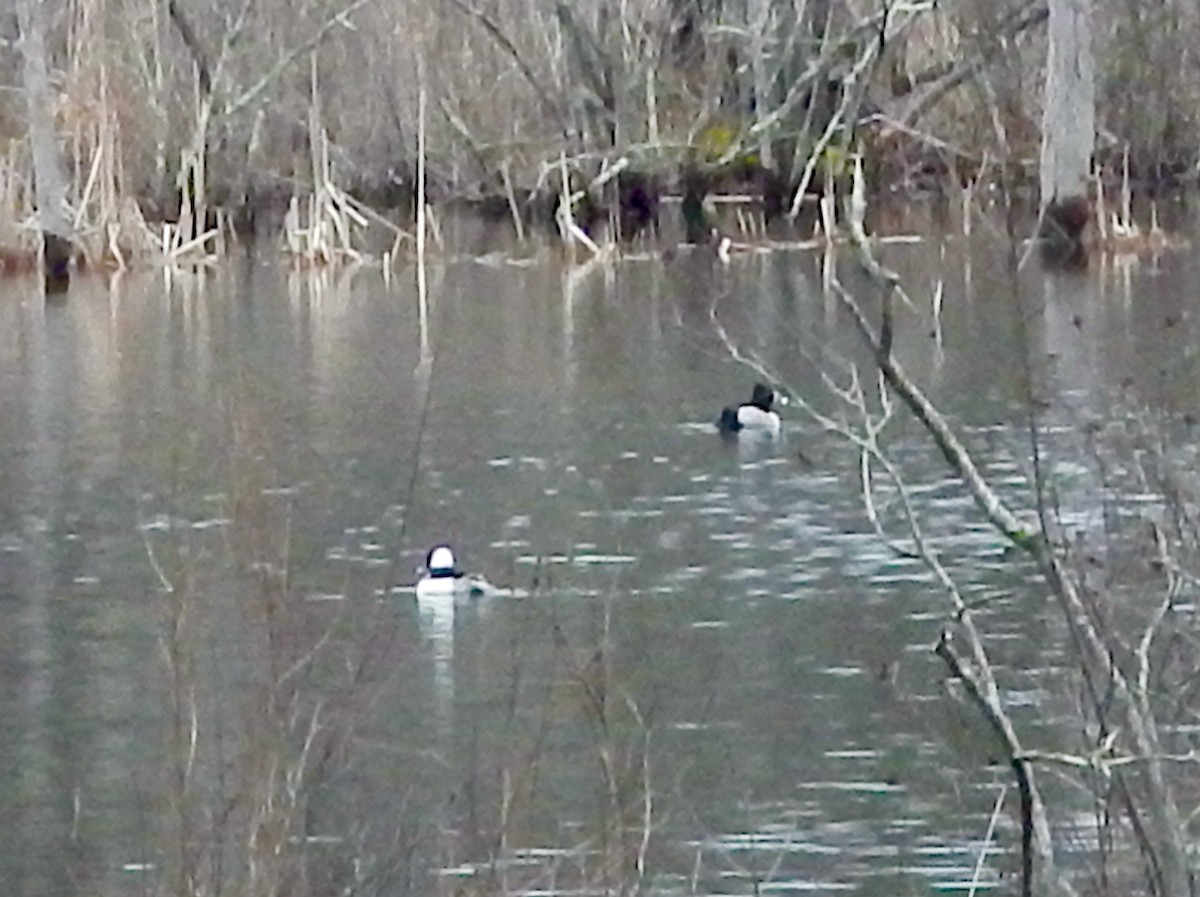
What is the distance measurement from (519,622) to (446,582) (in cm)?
67

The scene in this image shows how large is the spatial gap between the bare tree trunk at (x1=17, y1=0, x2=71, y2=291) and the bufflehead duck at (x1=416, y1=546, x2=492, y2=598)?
17.4 metres

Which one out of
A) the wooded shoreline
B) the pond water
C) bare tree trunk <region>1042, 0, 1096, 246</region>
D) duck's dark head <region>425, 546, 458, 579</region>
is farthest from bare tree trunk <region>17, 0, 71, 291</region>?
duck's dark head <region>425, 546, 458, 579</region>

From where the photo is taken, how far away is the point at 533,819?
7.79 meters

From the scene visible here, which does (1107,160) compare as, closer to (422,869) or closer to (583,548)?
(583,548)

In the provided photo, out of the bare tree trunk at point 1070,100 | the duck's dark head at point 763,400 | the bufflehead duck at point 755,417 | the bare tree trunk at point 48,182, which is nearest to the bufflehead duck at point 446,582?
the bufflehead duck at point 755,417

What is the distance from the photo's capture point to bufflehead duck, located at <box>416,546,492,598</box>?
Answer: 37.1 feet

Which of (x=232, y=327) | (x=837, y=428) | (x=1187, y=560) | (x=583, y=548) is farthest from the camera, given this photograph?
(x=232, y=327)

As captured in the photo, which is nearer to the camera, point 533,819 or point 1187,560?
point 1187,560

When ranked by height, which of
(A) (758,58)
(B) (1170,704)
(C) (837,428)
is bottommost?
(B) (1170,704)

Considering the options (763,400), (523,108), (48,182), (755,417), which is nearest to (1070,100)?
(523,108)

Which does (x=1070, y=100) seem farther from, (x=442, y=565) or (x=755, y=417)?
(x=442, y=565)

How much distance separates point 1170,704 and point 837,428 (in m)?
1.13

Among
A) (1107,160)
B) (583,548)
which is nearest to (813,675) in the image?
(583,548)

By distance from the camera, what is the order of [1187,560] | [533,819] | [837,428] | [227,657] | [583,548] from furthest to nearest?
[583,548], [227,657], [533,819], [1187,560], [837,428]
